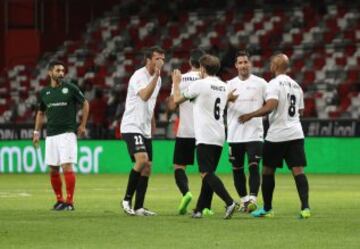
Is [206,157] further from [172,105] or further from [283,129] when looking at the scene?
[283,129]

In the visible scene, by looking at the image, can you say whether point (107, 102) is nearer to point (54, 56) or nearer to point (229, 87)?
point (54, 56)

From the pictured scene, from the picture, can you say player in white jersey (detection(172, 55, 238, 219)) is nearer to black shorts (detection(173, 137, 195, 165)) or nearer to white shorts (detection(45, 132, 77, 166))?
black shorts (detection(173, 137, 195, 165))

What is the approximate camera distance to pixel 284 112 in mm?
14891

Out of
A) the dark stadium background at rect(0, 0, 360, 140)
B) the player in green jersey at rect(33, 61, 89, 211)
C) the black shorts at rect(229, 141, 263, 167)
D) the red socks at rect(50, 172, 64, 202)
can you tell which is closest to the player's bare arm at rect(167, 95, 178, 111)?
the black shorts at rect(229, 141, 263, 167)

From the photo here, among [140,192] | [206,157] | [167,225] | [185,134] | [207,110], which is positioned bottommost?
[167,225]

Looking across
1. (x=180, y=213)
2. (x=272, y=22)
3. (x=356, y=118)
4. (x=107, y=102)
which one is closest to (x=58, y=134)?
(x=180, y=213)

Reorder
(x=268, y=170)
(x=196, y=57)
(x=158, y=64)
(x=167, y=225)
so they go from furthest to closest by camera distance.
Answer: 1. (x=196, y=57)
2. (x=158, y=64)
3. (x=268, y=170)
4. (x=167, y=225)

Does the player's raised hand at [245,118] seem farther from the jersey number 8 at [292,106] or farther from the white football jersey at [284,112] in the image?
the jersey number 8 at [292,106]

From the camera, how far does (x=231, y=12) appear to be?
4047 centimetres

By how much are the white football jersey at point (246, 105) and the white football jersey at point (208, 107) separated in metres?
1.41

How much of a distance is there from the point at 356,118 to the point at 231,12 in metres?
11.3

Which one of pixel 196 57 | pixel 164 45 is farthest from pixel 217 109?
pixel 164 45

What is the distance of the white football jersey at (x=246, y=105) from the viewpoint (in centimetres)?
1630

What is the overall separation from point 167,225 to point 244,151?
A: 2.98 metres
